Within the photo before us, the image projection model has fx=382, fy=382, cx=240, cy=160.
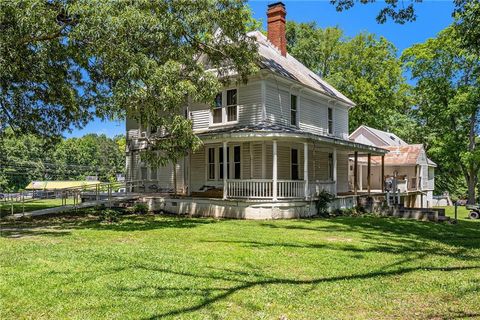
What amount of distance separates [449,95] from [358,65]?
9.68 m

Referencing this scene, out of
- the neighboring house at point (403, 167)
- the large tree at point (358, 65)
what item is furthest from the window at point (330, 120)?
the large tree at point (358, 65)

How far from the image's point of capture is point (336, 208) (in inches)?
749

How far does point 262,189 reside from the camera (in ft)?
54.7

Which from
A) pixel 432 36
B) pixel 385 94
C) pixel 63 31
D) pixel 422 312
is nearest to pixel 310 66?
pixel 385 94

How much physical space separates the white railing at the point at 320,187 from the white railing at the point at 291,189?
24.3 inches

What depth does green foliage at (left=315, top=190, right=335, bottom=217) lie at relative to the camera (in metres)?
17.8

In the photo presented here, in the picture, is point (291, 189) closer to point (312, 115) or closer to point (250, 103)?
point (250, 103)

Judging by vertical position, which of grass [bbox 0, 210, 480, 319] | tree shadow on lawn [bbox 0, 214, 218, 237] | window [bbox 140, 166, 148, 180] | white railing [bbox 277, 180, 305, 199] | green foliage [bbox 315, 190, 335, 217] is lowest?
tree shadow on lawn [bbox 0, 214, 218, 237]

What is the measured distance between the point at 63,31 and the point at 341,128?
18.3m

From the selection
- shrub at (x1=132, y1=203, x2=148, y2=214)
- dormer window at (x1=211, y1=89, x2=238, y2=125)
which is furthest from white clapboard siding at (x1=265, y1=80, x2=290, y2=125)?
shrub at (x1=132, y1=203, x2=148, y2=214)

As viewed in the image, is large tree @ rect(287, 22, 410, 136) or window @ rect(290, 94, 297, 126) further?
large tree @ rect(287, 22, 410, 136)

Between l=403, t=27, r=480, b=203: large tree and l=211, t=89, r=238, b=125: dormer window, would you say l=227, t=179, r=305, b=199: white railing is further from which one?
l=403, t=27, r=480, b=203: large tree

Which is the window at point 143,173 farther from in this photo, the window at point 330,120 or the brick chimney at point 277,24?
the window at point 330,120

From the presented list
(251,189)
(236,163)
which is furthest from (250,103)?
(251,189)
